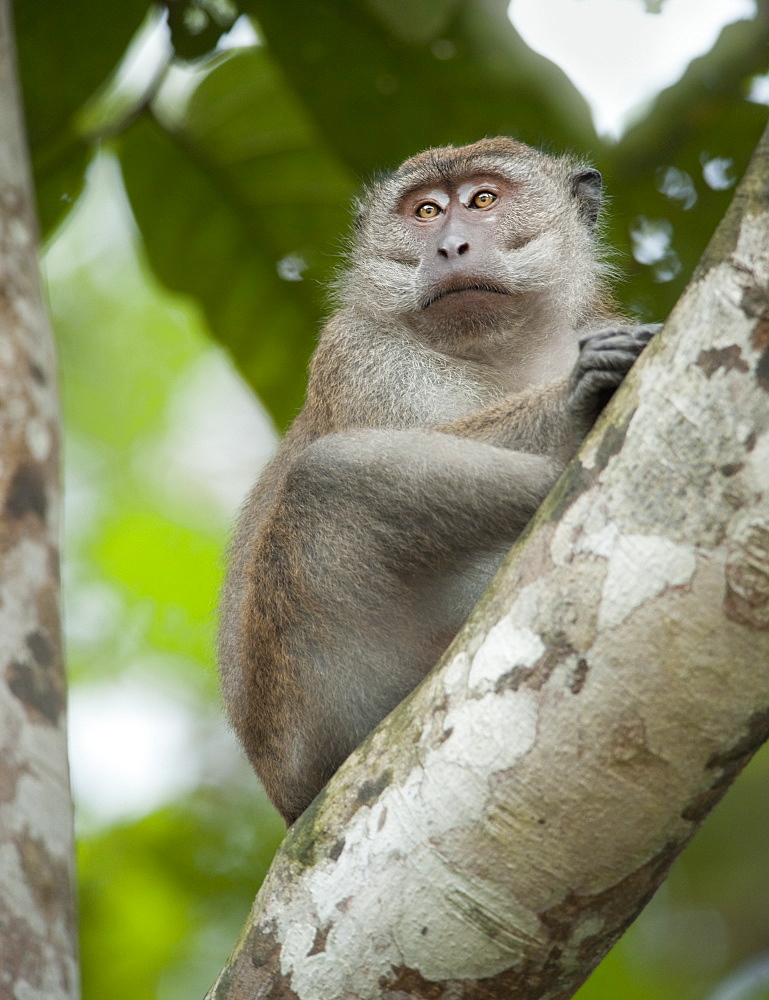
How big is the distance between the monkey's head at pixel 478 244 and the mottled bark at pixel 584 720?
2235 mm

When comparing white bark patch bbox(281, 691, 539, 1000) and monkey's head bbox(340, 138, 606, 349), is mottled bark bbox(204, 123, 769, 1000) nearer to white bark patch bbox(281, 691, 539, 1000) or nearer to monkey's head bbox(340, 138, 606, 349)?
white bark patch bbox(281, 691, 539, 1000)

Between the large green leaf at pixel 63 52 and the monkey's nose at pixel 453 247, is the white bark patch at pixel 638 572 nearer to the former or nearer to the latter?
the monkey's nose at pixel 453 247

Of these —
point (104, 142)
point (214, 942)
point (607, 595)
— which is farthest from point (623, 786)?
point (214, 942)

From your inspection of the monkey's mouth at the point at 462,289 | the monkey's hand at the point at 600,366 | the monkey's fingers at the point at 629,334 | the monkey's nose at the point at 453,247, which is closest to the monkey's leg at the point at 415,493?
the monkey's hand at the point at 600,366

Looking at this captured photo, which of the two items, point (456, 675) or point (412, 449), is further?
point (412, 449)

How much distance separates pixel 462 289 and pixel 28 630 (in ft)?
6.66

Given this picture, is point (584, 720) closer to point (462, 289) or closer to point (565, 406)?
point (565, 406)

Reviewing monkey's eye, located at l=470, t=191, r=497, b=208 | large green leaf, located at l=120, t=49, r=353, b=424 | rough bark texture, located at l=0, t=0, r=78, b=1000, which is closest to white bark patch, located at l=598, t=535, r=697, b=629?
rough bark texture, located at l=0, t=0, r=78, b=1000

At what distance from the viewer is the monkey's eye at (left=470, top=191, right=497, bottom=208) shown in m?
5.02

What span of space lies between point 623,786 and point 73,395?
934 centimetres

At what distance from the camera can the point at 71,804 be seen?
3.70 m

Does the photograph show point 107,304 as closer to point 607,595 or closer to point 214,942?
point 214,942

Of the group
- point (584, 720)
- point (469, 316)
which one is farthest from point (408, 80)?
point (584, 720)

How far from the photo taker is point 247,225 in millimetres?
5848
